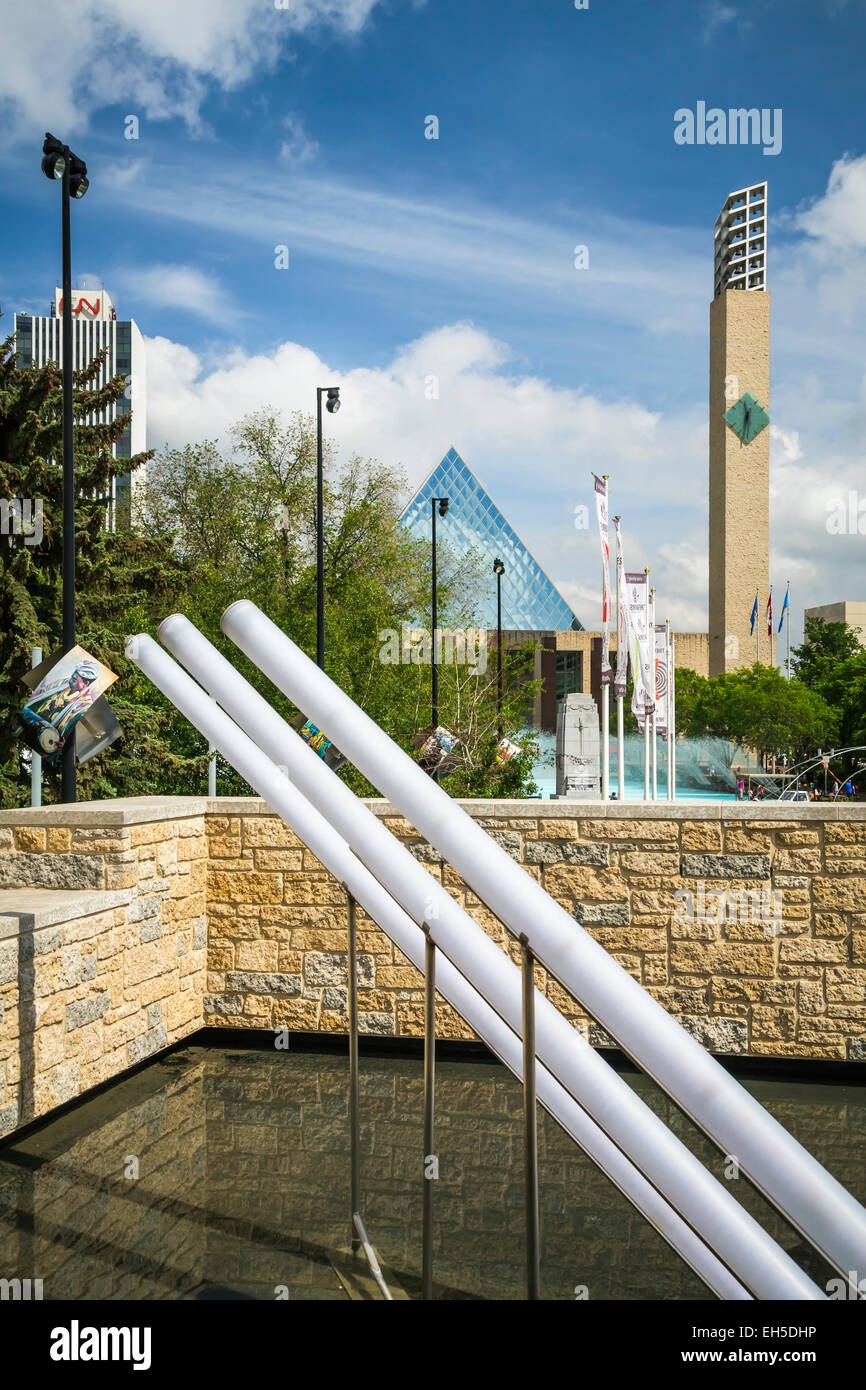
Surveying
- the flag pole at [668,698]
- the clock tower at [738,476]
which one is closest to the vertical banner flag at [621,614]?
the flag pole at [668,698]

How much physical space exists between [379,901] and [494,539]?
13309 cm

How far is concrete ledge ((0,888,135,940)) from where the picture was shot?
17.2 feet

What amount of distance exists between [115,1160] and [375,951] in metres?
2.32

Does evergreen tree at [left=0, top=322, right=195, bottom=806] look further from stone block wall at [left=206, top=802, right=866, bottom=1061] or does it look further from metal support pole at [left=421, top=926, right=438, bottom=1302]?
metal support pole at [left=421, top=926, right=438, bottom=1302]

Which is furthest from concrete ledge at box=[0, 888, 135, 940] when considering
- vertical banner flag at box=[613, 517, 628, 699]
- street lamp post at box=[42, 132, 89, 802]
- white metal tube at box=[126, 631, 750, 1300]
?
vertical banner flag at box=[613, 517, 628, 699]

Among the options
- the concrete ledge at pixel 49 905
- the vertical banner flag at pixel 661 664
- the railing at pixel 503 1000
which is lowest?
the concrete ledge at pixel 49 905

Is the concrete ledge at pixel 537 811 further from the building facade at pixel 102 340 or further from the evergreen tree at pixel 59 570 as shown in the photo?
the building facade at pixel 102 340

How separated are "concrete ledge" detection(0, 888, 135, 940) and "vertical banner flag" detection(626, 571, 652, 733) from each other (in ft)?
33.6

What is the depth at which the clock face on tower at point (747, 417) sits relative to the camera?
91438mm

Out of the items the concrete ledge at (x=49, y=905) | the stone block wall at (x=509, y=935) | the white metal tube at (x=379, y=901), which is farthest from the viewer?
the stone block wall at (x=509, y=935)

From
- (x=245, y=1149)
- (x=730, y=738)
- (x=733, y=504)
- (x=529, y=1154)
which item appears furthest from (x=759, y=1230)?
(x=733, y=504)

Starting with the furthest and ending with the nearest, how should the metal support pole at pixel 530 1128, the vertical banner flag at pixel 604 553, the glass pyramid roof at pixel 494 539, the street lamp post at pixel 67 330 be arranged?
the glass pyramid roof at pixel 494 539 → the vertical banner flag at pixel 604 553 → the street lamp post at pixel 67 330 → the metal support pole at pixel 530 1128
